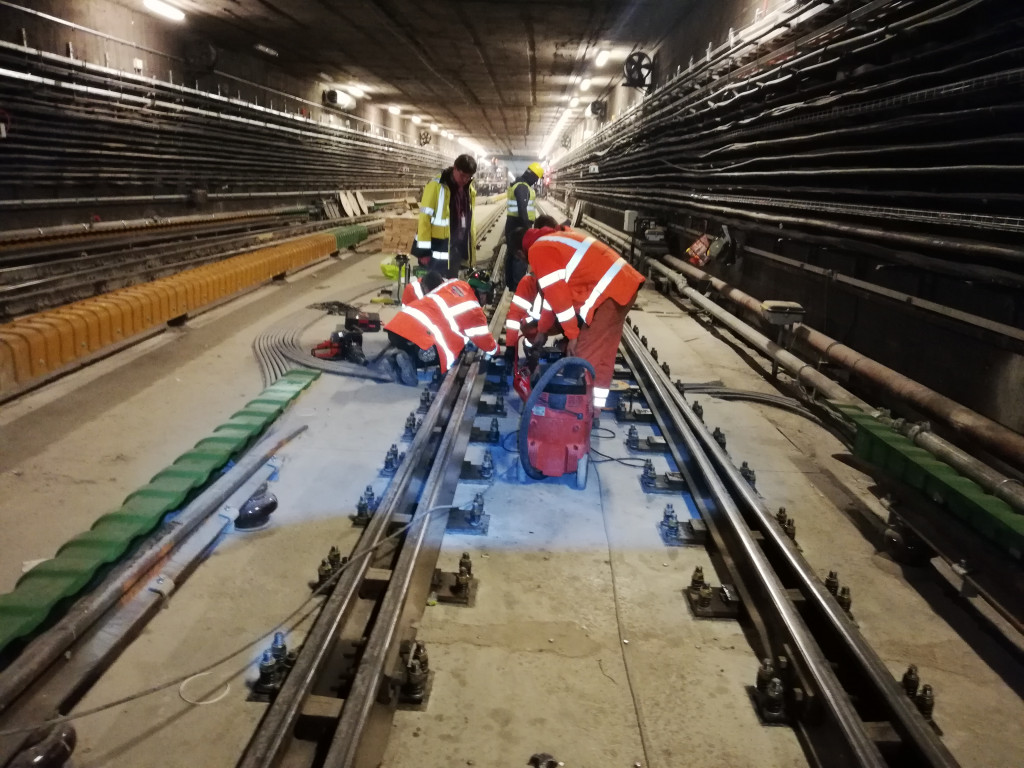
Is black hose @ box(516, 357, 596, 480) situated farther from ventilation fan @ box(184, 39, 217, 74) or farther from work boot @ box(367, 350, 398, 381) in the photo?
ventilation fan @ box(184, 39, 217, 74)

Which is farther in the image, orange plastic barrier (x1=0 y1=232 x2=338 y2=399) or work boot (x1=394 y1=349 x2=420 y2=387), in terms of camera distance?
work boot (x1=394 y1=349 x2=420 y2=387)

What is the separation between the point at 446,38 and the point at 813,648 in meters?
15.7

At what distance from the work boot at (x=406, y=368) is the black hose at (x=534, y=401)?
2311mm

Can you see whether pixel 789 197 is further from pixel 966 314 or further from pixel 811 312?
pixel 966 314

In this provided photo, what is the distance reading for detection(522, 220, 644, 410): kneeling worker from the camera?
4559 mm

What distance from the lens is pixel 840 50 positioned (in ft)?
19.7

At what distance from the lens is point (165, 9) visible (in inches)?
490

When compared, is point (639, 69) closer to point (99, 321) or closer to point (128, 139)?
point (128, 139)

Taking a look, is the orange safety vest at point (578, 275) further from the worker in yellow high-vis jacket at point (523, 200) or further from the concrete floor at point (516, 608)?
the worker in yellow high-vis jacket at point (523, 200)

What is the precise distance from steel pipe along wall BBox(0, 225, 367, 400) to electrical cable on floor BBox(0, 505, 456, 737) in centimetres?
383

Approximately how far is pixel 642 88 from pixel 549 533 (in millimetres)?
15582

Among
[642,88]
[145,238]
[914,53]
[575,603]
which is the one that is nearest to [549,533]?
[575,603]

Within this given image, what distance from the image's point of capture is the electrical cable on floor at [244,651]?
7.55ft

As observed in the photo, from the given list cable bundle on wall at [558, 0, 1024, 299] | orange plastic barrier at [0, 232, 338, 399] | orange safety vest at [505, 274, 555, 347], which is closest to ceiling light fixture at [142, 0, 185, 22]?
orange plastic barrier at [0, 232, 338, 399]
